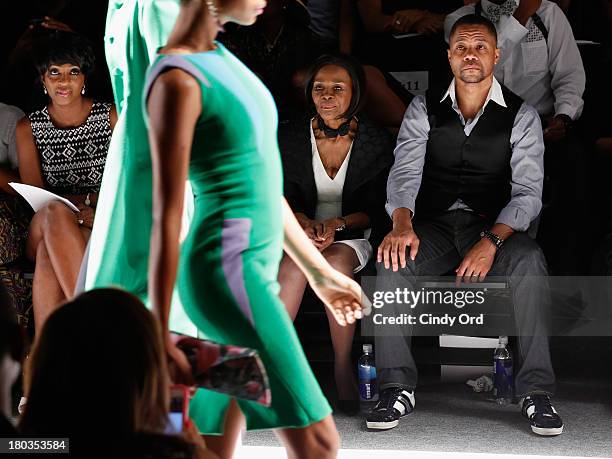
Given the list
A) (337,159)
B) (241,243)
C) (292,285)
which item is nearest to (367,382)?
(292,285)

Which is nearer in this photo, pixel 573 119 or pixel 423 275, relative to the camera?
pixel 423 275

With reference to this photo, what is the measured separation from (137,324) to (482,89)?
2563mm

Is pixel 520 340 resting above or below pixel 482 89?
below

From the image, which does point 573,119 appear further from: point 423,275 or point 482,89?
point 423,275

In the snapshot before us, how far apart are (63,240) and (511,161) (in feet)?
5.41

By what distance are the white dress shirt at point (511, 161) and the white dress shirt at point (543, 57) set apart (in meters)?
0.36

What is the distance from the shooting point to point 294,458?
2.07 metres

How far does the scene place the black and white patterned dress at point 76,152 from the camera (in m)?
3.96

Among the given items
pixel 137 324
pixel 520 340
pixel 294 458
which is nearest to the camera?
pixel 137 324

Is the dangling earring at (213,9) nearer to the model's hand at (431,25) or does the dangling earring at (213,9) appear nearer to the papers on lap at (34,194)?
the papers on lap at (34,194)

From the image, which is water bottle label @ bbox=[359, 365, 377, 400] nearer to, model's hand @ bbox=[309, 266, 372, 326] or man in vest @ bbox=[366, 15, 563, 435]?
man in vest @ bbox=[366, 15, 563, 435]

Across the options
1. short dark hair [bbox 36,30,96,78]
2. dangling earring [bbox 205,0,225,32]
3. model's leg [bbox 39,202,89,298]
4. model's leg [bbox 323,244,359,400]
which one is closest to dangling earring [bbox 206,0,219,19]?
dangling earring [bbox 205,0,225,32]

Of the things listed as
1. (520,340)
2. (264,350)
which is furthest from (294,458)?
(520,340)

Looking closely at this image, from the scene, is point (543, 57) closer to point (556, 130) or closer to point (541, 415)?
point (556, 130)
